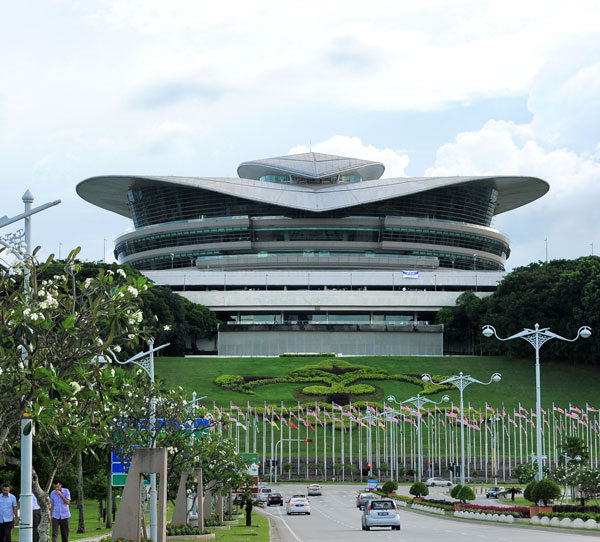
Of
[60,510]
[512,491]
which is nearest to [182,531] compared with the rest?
[60,510]

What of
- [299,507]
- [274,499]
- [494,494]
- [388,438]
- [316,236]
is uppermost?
[316,236]

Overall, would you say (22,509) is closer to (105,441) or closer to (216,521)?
(105,441)

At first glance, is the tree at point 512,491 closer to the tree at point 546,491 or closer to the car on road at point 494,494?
the car on road at point 494,494

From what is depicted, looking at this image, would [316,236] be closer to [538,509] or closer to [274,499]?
[274,499]

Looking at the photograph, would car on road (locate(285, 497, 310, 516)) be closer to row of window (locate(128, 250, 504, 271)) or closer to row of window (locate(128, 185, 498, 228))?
row of window (locate(128, 250, 504, 271))

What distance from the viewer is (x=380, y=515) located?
37188mm

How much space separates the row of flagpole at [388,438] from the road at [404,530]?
24.7 metres

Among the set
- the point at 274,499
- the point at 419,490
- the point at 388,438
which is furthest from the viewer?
the point at 388,438

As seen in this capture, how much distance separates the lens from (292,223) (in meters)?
137

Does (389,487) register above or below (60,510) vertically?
below

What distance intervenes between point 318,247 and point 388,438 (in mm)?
54355

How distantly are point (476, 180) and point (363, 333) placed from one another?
29.0m

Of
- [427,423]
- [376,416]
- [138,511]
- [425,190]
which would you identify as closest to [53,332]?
[138,511]

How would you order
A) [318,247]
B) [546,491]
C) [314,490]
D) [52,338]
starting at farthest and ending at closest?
[318,247], [314,490], [546,491], [52,338]
